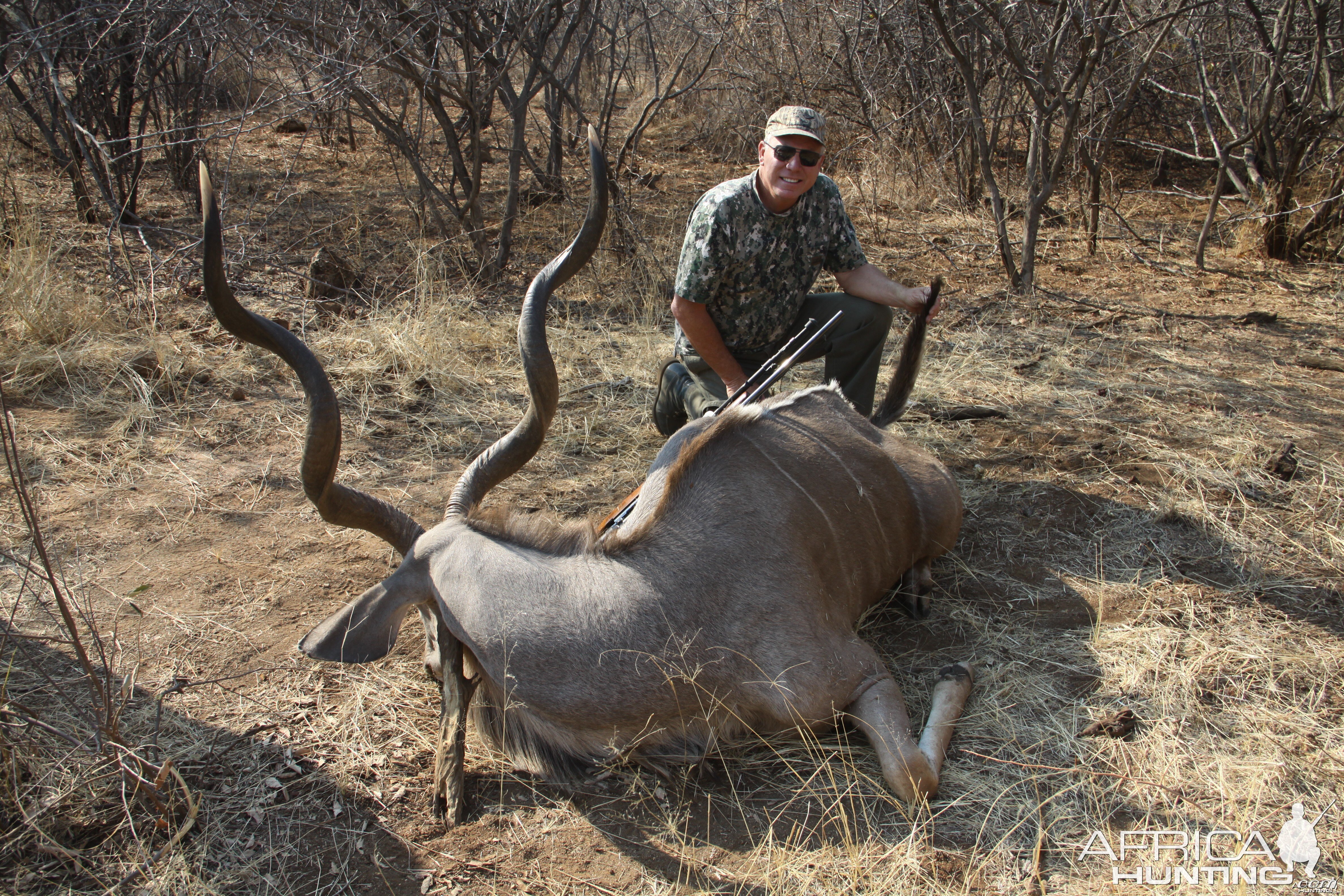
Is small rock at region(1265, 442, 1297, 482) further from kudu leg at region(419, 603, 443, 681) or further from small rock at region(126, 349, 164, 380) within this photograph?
small rock at region(126, 349, 164, 380)

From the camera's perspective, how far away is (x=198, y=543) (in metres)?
3.30

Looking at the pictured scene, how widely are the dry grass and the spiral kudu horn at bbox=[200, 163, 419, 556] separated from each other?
0.70m

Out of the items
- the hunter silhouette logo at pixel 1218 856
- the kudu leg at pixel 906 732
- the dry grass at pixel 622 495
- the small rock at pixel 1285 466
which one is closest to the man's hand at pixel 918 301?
the dry grass at pixel 622 495

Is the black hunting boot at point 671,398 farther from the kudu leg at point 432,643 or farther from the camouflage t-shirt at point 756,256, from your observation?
the kudu leg at point 432,643

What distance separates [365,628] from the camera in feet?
7.27

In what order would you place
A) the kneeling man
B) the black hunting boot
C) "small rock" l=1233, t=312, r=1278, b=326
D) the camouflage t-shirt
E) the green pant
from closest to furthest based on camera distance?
the kneeling man
the camouflage t-shirt
the green pant
the black hunting boot
"small rock" l=1233, t=312, r=1278, b=326

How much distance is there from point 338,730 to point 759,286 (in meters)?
2.30

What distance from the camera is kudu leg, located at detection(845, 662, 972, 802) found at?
7.32 ft

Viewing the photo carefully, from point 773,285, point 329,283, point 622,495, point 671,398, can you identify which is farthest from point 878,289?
point 329,283

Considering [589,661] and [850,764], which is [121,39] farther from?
[850,764]

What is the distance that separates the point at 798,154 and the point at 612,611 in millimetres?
1941

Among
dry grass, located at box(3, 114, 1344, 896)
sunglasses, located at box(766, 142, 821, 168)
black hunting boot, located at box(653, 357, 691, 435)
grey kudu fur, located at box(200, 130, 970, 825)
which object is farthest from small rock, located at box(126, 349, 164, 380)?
sunglasses, located at box(766, 142, 821, 168)

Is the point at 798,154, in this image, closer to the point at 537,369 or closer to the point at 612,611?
the point at 537,369

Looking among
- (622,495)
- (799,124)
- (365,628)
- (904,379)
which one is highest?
(799,124)
